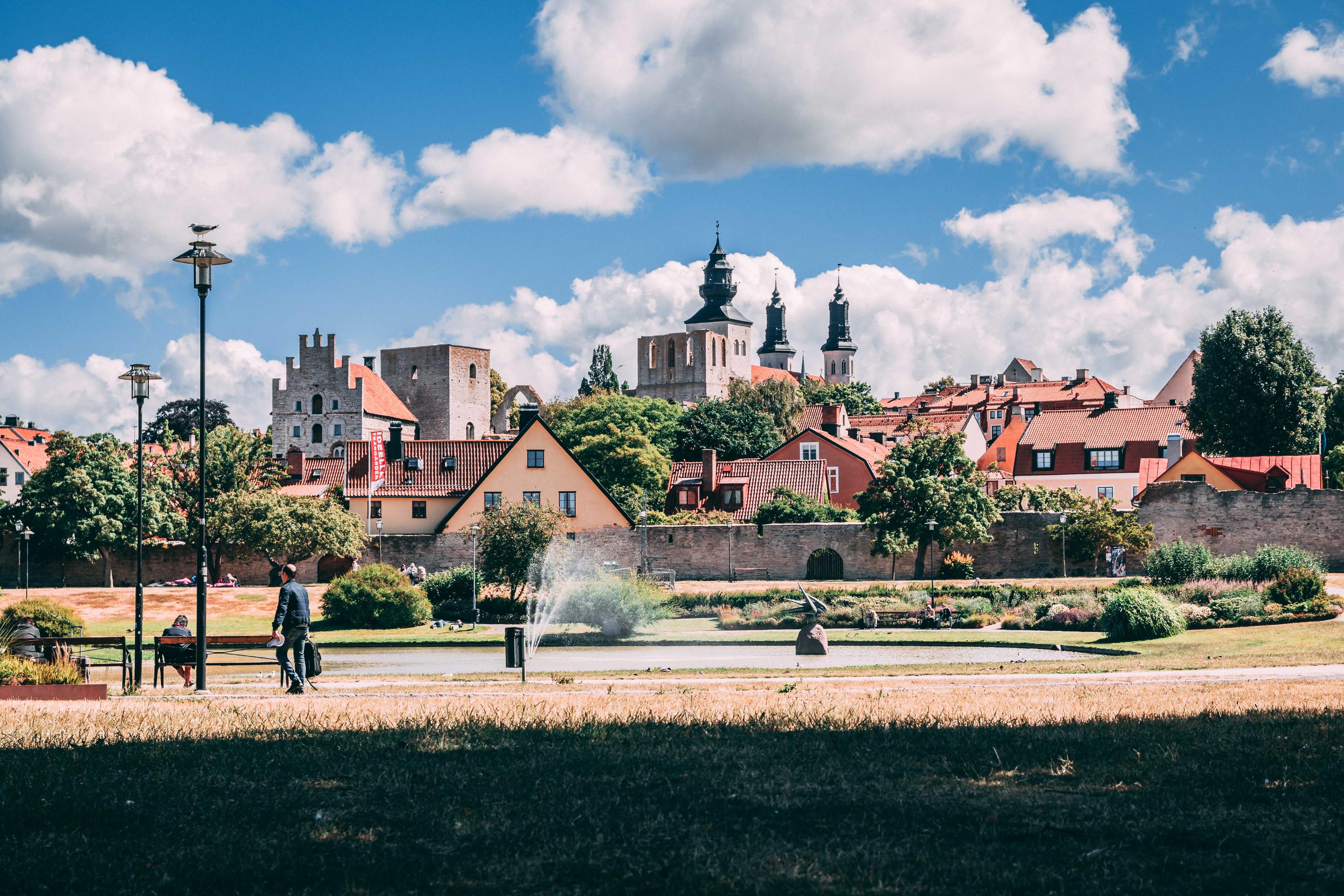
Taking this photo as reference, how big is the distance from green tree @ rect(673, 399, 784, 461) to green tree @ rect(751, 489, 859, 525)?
1027 inches

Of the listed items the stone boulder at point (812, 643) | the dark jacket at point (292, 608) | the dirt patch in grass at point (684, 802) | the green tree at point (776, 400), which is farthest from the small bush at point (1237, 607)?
the green tree at point (776, 400)

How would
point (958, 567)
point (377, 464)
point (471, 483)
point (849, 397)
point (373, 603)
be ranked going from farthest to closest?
1. point (849, 397)
2. point (471, 483)
3. point (377, 464)
4. point (958, 567)
5. point (373, 603)

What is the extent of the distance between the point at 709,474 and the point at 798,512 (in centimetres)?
1064

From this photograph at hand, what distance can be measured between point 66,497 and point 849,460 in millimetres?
39364

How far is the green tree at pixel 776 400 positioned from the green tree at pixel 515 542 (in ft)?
192

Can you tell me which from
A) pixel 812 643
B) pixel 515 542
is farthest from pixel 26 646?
pixel 515 542

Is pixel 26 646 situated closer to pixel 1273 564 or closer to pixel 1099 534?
pixel 1273 564

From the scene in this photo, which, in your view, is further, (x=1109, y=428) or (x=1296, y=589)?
(x=1109, y=428)

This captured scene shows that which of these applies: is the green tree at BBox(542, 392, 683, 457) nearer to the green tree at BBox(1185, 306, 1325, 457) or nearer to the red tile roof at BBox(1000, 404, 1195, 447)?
the red tile roof at BBox(1000, 404, 1195, 447)

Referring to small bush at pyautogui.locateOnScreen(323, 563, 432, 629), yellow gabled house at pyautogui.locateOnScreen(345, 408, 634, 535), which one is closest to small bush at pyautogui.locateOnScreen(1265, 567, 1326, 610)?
small bush at pyautogui.locateOnScreen(323, 563, 432, 629)

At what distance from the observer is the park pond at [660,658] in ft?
76.1

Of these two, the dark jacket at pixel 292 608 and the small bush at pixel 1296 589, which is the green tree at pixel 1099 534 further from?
the dark jacket at pixel 292 608

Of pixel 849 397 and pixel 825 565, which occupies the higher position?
pixel 849 397

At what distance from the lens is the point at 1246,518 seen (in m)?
48.1
